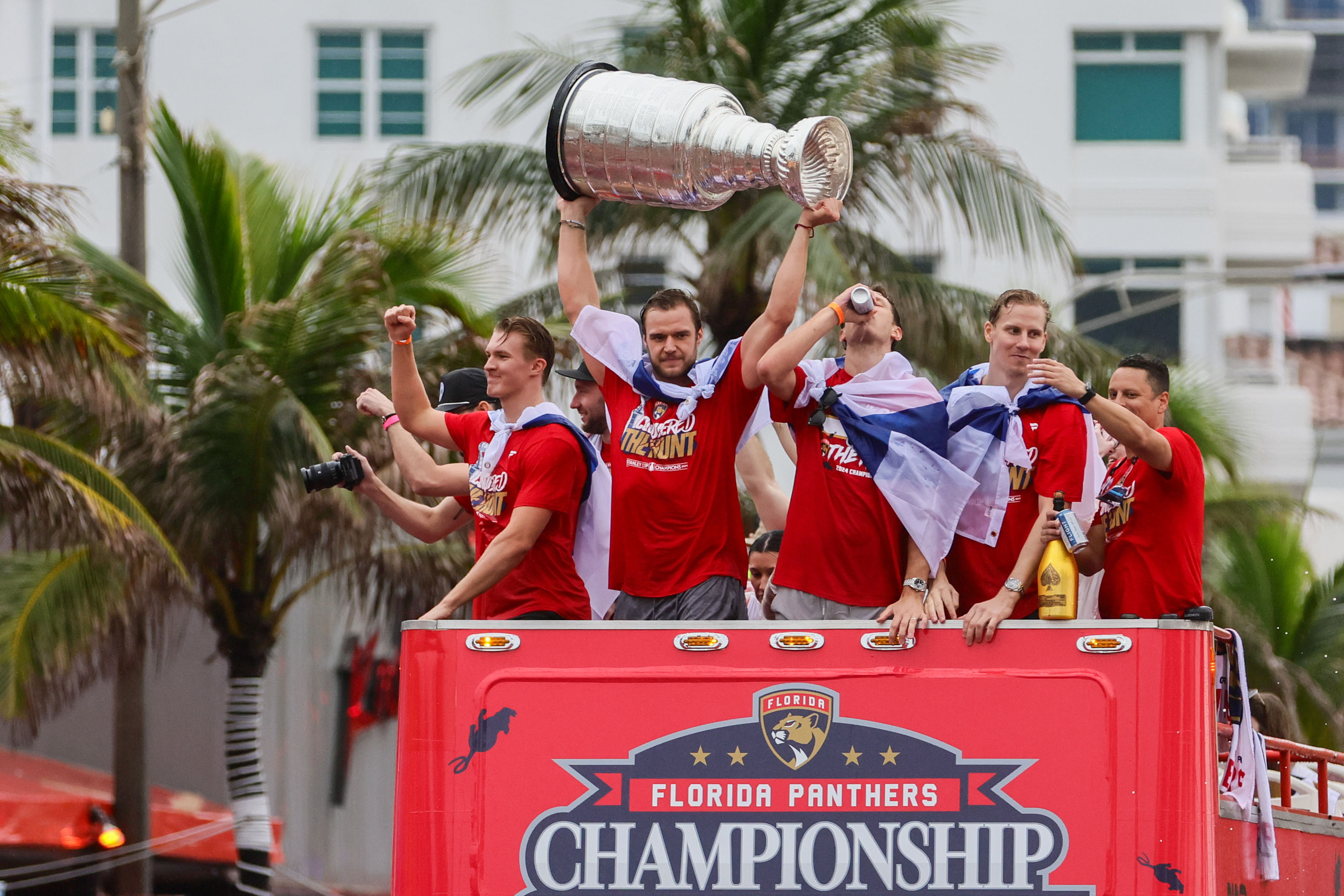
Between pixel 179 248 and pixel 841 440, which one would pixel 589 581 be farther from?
pixel 179 248

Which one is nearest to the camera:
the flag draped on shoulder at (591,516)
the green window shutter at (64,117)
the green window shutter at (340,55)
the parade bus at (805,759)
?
the parade bus at (805,759)

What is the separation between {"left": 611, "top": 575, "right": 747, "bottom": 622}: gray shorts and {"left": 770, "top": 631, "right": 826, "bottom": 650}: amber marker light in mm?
483

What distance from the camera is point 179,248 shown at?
519 inches

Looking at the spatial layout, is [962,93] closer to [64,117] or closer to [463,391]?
[64,117]

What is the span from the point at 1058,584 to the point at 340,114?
851 inches

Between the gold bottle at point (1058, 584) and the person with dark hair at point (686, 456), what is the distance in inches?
38.1

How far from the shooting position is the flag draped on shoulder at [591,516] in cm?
557

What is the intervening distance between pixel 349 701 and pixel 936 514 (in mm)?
15836

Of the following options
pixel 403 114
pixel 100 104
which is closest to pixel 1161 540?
pixel 403 114

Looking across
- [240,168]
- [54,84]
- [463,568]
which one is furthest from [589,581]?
[54,84]

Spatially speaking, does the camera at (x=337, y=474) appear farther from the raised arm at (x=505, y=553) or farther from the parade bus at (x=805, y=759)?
the parade bus at (x=805, y=759)

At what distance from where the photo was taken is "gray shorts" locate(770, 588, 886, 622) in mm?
5348

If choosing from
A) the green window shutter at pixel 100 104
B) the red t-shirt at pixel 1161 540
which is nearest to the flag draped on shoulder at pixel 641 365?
the red t-shirt at pixel 1161 540

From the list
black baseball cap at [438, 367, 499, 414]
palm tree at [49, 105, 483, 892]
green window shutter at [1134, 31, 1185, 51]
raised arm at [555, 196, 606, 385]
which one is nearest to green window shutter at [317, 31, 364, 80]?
green window shutter at [1134, 31, 1185, 51]
